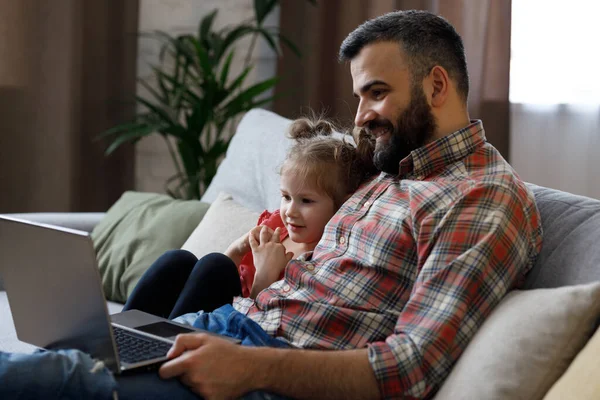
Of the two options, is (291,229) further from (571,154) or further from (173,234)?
(571,154)

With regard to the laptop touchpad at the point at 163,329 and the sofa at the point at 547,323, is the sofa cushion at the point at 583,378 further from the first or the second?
the laptop touchpad at the point at 163,329

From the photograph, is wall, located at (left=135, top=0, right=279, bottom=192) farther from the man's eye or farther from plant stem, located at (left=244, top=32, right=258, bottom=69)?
the man's eye

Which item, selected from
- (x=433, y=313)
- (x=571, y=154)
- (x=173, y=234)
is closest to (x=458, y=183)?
(x=433, y=313)

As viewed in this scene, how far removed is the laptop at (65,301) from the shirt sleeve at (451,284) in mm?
366

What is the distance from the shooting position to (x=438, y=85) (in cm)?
144

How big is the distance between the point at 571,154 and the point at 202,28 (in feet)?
5.08

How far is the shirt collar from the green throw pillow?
3.23 ft

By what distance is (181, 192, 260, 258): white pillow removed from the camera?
6.59 feet

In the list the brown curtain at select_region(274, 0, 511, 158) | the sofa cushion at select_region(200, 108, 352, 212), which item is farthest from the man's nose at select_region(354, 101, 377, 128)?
the brown curtain at select_region(274, 0, 511, 158)

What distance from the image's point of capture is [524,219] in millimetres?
1254

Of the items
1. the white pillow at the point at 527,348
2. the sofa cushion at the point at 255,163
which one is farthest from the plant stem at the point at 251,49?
the white pillow at the point at 527,348

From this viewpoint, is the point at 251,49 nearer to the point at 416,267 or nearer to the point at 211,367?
the point at 416,267

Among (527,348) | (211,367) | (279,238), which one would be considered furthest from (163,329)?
(527,348)

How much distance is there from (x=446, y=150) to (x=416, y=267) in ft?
0.77
